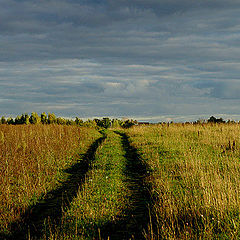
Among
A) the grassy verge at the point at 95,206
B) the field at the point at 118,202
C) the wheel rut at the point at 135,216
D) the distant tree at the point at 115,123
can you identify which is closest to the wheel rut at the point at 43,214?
the field at the point at 118,202

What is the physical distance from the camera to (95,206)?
8.53m

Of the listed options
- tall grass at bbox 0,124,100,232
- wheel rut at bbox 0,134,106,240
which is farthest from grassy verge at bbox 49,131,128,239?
tall grass at bbox 0,124,100,232

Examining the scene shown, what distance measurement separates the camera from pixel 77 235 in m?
6.64

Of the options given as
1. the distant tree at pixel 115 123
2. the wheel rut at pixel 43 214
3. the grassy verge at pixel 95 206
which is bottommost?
the wheel rut at pixel 43 214

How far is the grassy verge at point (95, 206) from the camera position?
6841mm

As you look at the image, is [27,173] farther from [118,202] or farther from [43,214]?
[118,202]

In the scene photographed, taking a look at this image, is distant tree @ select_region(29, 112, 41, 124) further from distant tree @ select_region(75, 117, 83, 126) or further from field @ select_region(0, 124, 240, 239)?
field @ select_region(0, 124, 240, 239)

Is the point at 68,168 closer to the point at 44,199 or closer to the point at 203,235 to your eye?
the point at 44,199

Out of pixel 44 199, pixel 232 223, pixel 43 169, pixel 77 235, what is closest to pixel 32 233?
pixel 77 235

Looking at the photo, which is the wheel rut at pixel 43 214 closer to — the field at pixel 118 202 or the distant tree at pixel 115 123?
the field at pixel 118 202

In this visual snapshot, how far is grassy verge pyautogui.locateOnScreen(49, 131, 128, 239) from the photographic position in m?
6.84

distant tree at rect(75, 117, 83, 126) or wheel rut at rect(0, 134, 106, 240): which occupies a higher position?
distant tree at rect(75, 117, 83, 126)

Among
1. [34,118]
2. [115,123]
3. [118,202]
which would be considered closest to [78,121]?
[115,123]

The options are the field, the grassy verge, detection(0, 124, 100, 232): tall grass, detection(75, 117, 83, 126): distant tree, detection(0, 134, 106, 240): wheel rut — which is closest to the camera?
the field
